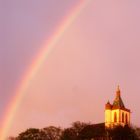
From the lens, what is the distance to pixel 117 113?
531 feet

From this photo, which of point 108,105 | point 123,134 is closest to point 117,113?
point 108,105

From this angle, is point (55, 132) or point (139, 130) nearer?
point (139, 130)

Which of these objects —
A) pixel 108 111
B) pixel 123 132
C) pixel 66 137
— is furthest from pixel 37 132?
pixel 123 132

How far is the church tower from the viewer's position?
525 feet

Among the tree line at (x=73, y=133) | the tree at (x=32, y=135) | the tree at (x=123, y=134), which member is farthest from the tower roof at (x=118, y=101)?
the tree at (x=123, y=134)

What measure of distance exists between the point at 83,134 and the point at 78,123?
174 inches

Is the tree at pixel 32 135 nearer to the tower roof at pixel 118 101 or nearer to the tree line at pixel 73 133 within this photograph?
the tree line at pixel 73 133

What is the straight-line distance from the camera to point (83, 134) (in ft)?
483

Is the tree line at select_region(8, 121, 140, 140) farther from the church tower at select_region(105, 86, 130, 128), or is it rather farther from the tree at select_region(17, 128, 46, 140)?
the church tower at select_region(105, 86, 130, 128)

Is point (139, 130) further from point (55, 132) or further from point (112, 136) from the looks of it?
point (55, 132)

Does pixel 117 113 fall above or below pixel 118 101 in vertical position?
below

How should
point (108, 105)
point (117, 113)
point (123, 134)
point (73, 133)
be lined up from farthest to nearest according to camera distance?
1. point (108, 105)
2. point (117, 113)
3. point (73, 133)
4. point (123, 134)

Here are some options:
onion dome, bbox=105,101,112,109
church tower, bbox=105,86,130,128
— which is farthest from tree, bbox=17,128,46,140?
onion dome, bbox=105,101,112,109

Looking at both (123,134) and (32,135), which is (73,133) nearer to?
(32,135)
